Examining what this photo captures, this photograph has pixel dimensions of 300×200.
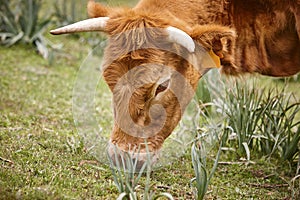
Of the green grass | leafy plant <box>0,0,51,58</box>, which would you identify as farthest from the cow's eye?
leafy plant <box>0,0,51,58</box>

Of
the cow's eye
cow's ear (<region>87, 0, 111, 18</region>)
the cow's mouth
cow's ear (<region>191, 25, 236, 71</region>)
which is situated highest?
cow's ear (<region>87, 0, 111, 18</region>)

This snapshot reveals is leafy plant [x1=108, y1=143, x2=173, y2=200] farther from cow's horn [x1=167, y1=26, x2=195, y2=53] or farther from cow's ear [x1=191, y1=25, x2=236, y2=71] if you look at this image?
cow's ear [x1=191, y1=25, x2=236, y2=71]

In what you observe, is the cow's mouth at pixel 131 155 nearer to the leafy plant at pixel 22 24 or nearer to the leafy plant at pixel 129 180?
the leafy plant at pixel 129 180

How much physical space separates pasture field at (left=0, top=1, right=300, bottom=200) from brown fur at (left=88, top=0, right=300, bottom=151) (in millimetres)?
403

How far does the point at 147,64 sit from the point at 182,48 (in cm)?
37

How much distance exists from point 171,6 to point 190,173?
1.52 metres

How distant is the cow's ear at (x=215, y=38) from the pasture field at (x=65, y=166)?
1165 millimetres

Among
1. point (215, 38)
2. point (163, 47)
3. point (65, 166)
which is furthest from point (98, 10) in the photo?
point (65, 166)

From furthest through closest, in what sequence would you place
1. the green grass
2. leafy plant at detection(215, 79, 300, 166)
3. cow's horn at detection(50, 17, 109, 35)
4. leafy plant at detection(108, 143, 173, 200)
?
leafy plant at detection(215, 79, 300, 166), cow's horn at detection(50, 17, 109, 35), the green grass, leafy plant at detection(108, 143, 173, 200)

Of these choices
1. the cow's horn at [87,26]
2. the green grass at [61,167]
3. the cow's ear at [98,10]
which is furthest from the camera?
the cow's ear at [98,10]

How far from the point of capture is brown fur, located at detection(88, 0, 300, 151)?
13.5ft

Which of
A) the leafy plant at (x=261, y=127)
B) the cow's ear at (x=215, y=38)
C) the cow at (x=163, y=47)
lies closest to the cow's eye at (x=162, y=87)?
the cow at (x=163, y=47)

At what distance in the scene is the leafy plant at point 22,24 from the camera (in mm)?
9047

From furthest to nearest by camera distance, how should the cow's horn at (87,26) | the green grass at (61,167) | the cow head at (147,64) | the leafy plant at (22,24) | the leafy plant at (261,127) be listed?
the leafy plant at (22,24) < the leafy plant at (261,127) < the cow's horn at (87,26) < the cow head at (147,64) < the green grass at (61,167)
